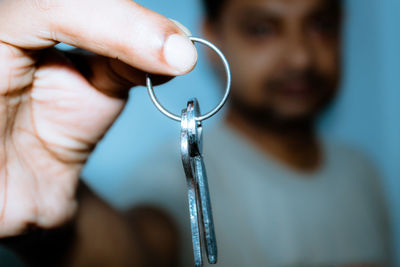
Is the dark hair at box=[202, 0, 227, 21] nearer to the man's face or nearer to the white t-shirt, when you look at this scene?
Answer: the man's face

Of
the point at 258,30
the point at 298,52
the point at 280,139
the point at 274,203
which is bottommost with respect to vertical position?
the point at 274,203

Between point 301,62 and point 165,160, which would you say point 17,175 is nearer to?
point 165,160

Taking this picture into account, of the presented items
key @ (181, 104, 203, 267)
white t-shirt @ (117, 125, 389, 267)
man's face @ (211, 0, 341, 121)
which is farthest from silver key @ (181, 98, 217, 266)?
man's face @ (211, 0, 341, 121)

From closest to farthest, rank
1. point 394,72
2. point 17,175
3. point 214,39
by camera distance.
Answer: point 17,175, point 214,39, point 394,72

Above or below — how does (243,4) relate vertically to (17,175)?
above

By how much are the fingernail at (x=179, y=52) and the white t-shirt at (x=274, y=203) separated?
980 mm

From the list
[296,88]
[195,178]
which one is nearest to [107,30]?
[195,178]

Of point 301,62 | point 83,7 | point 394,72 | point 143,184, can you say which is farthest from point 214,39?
point 83,7

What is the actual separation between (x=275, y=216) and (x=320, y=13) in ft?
3.11

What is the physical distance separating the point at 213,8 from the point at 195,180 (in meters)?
1.27

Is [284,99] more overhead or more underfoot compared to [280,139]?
more overhead

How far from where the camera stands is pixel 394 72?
191cm

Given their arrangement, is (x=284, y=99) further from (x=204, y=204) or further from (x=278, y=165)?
(x=204, y=204)

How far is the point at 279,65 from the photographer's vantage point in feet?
5.10
